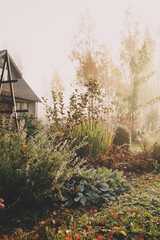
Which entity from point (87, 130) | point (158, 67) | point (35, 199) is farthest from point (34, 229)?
point (158, 67)

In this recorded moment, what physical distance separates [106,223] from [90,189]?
79 centimetres

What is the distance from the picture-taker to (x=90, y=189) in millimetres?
3006

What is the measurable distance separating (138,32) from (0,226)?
20099 mm

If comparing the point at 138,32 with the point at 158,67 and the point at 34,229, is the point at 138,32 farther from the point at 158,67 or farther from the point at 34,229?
the point at 34,229

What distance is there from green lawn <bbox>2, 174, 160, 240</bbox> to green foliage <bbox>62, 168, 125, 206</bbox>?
141 millimetres

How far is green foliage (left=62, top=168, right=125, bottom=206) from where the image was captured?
2.76m

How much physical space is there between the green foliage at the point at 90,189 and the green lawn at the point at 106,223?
14cm

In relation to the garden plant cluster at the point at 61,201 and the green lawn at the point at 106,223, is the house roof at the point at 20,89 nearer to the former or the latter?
the garden plant cluster at the point at 61,201

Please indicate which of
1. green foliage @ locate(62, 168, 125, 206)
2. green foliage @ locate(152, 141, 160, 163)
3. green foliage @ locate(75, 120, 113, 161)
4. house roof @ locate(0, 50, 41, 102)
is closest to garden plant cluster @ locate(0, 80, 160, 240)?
green foliage @ locate(62, 168, 125, 206)

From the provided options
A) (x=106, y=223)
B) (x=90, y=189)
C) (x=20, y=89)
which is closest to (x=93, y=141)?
(x=90, y=189)

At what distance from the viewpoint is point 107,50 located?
2095 cm

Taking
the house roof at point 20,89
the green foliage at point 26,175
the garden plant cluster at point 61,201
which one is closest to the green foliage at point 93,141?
the garden plant cluster at point 61,201

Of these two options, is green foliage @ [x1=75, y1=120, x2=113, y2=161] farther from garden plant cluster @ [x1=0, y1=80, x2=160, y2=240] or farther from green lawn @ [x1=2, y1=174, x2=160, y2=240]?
green lawn @ [x1=2, y1=174, x2=160, y2=240]

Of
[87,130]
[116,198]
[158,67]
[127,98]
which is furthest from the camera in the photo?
[158,67]
